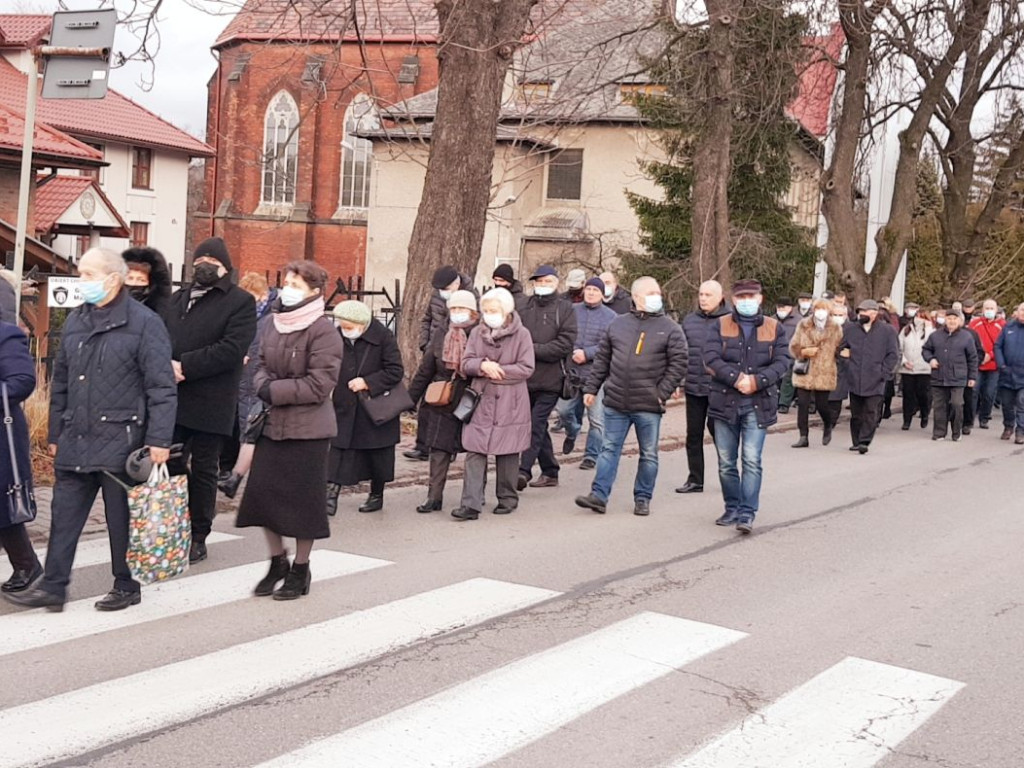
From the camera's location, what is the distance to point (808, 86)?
29.2 metres

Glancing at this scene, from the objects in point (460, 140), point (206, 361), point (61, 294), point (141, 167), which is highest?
point (141, 167)

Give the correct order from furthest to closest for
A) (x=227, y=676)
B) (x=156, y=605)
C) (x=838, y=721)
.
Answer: (x=156, y=605) < (x=227, y=676) < (x=838, y=721)

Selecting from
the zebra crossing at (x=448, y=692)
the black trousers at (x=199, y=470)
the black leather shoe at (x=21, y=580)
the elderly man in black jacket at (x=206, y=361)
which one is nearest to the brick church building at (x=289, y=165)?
the elderly man in black jacket at (x=206, y=361)

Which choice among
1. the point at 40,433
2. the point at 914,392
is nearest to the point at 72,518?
the point at 40,433

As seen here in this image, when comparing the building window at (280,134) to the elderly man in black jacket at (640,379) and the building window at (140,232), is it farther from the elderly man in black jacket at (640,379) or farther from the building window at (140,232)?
the elderly man in black jacket at (640,379)

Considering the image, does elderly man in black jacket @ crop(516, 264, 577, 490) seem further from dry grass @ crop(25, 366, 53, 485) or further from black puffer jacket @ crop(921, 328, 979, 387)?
black puffer jacket @ crop(921, 328, 979, 387)

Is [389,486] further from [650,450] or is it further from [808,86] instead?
[808,86]

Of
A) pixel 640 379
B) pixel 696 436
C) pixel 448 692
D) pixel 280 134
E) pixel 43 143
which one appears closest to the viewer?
pixel 448 692

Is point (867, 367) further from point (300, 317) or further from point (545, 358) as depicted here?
point (300, 317)

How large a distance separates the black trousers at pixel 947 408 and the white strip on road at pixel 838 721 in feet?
44.2

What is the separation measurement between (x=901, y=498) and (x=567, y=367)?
3.46 meters

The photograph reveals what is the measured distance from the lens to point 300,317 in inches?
295

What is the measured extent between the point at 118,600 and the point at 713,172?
16.0m

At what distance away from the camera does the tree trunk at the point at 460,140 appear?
15.2 metres
